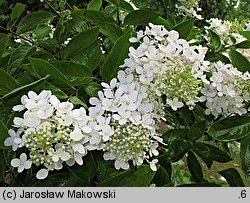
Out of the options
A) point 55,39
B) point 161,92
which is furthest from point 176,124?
point 55,39

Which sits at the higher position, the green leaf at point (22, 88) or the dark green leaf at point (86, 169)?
the green leaf at point (22, 88)

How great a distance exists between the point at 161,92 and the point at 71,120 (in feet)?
0.68

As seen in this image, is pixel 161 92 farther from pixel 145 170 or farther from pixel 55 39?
pixel 55 39

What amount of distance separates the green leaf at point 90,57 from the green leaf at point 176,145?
9.7 inches

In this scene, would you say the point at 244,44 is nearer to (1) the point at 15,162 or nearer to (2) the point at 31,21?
(2) the point at 31,21

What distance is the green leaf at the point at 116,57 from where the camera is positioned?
940mm

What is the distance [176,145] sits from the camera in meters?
1.03

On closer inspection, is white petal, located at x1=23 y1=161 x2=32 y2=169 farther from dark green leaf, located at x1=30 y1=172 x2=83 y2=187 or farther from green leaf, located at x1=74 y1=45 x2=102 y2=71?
green leaf, located at x1=74 y1=45 x2=102 y2=71

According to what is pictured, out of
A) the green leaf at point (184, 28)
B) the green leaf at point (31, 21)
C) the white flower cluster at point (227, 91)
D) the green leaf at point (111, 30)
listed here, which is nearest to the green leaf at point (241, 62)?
the white flower cluster at point (227, 91)

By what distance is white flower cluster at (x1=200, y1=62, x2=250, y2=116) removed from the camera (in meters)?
1.01

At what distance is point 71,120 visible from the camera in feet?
2.59

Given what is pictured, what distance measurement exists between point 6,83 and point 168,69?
32 centimetres

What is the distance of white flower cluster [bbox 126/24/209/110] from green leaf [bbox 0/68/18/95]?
0.23 meters

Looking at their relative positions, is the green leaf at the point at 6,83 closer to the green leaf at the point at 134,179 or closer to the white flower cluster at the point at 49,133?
the white flower cluster at the point at 49,133
